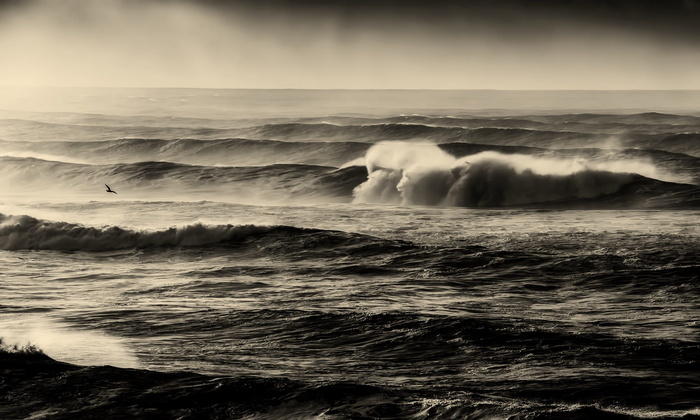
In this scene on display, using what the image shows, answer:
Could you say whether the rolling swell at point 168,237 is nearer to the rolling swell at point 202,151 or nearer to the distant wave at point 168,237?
the distant wave at point 168,237

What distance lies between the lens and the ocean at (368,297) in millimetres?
8969

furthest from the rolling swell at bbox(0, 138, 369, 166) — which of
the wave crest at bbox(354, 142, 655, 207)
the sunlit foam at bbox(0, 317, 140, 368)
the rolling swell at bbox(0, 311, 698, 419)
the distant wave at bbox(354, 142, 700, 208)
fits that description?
the rolling swell at bbox(0, 311, 698, 419)

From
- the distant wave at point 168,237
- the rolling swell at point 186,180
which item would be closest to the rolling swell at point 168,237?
the distant wave at point 168,237

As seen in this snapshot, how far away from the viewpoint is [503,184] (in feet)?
85.0

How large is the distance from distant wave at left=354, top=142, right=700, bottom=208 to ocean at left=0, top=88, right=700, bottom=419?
80mm

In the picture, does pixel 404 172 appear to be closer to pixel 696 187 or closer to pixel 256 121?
pixel 696 187

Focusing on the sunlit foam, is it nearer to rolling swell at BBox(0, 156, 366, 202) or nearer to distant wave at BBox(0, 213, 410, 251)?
distant wave at BBox(0, 213, 410, 251)

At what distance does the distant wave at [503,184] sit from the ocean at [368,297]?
0.08 metres

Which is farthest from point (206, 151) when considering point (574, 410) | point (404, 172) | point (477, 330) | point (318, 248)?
point (574, 410)

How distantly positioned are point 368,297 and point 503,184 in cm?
1346

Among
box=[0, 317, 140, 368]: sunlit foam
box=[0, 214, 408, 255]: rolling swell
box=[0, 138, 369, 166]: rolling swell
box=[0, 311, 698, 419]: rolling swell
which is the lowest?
box=[0, 311, 698, 419]: rolling swell

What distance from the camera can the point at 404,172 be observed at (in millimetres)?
27250

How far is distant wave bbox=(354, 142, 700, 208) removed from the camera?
2480 centimetres

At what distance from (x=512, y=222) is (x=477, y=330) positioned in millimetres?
9829
